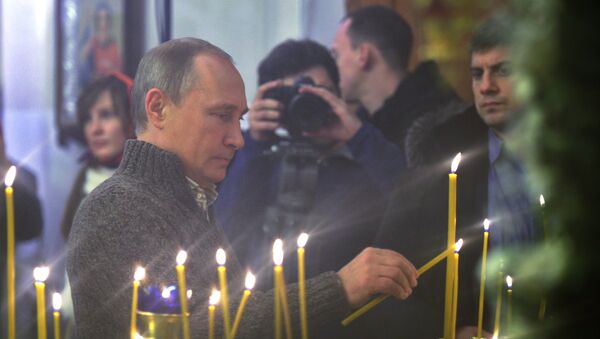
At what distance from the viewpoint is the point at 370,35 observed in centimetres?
184

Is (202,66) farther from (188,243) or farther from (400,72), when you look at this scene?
(400,72)

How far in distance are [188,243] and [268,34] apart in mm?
650

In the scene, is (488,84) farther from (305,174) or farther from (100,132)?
(100,132)

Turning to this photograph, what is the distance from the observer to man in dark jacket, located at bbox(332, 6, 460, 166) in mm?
1778

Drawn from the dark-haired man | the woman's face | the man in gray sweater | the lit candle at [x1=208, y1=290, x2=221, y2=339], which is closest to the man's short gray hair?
the man in gray sweater

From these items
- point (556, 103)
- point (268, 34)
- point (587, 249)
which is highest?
point (268, 34)

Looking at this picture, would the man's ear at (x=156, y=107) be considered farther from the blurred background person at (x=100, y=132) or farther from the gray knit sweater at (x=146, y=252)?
the blurred background person at (x=100, y=132)

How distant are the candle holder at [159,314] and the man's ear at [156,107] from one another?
0.35 meters

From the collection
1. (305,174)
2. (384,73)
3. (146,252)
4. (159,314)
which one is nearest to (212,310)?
(159,314)

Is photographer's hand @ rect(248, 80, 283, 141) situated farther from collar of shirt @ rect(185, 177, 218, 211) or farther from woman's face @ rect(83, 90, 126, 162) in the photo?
collar of shirt @ rect(185, 177, 218, 211)

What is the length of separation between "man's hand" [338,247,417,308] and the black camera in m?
0.49

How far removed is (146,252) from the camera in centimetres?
120

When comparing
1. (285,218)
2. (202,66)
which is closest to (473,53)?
(285,218)

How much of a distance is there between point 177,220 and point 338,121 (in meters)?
0.55
